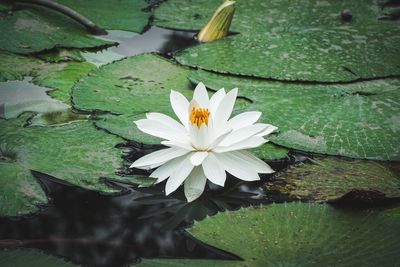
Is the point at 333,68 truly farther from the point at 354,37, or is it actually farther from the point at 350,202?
the point at 350,202

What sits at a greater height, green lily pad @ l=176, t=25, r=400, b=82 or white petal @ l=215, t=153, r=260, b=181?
green lily pad @ l=176, t=25, r=400, b=82

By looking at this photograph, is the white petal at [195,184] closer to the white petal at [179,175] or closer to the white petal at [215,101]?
the white petal at [179,175]

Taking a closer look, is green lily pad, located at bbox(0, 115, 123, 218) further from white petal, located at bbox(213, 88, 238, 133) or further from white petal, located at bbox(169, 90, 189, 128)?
white petal, located at bbox(213, 88, 238, 133)

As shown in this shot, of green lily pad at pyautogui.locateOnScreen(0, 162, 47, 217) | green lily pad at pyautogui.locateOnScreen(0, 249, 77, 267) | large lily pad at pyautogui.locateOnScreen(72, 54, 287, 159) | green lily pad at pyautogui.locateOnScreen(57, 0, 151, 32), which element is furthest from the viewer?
green lily pad at pyautogui.locateOnScreen(57, 0, 151, 32)

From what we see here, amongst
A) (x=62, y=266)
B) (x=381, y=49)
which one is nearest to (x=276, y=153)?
(x=62, y=266)

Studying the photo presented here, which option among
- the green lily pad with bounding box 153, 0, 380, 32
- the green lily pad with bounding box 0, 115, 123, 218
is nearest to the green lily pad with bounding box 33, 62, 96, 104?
the green lily pad with bounding box 0, 115, 123, 218

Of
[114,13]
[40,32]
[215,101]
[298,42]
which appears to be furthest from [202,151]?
[114,13]
